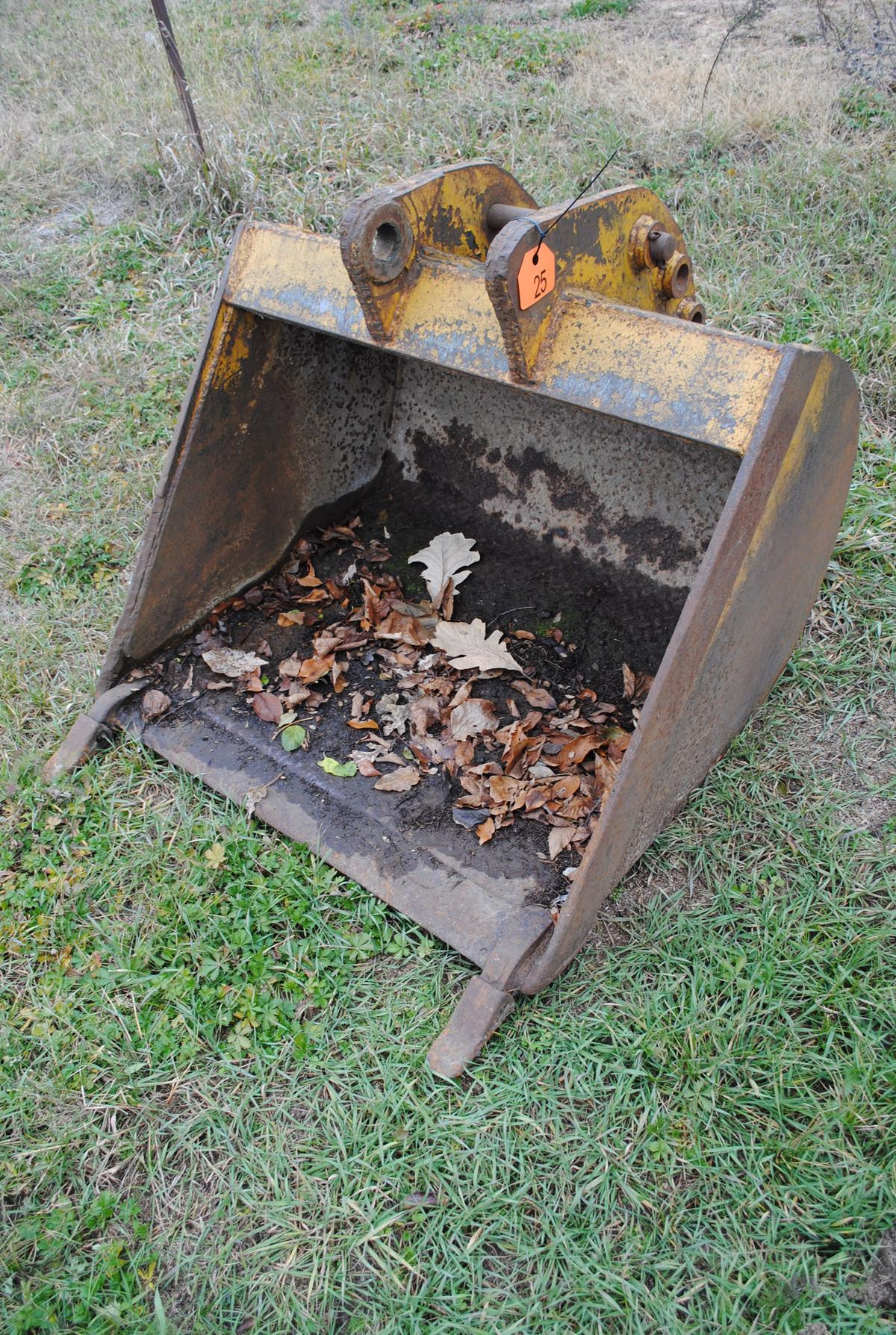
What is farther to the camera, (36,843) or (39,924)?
(36,843)

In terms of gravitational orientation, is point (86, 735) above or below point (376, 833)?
below

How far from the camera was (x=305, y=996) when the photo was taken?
6.75ft

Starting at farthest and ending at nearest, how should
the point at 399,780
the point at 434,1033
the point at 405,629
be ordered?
the point at 405,629 < the point at 399,780 < the point at 434,1033

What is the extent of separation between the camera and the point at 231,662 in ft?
8.72

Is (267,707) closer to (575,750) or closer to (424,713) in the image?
(424,713)

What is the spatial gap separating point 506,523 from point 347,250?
110 cm

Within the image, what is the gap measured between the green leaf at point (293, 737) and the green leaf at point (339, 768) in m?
0.09

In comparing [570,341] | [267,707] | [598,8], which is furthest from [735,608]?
[598,8]

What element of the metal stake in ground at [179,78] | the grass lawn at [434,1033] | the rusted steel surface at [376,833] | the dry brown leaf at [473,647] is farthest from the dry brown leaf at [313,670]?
the metal stake in ground at [179,78]

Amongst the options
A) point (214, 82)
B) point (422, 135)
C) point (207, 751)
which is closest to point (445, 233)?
point (207, 751)

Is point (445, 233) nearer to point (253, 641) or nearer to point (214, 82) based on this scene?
point (253, 641)

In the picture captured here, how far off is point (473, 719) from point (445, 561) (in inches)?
23.9

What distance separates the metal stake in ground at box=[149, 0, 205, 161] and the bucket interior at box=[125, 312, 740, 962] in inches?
102

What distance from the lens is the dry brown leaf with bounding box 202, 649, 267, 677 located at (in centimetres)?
264
